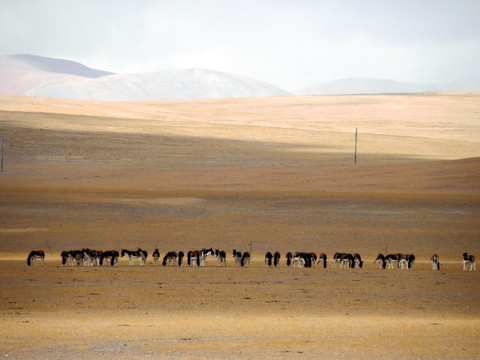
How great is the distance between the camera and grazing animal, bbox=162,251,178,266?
24875 mm

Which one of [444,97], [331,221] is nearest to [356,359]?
[331,221]

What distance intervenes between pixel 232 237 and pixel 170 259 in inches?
251

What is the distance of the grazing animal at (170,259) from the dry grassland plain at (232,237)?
569 mm

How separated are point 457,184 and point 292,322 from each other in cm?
3212

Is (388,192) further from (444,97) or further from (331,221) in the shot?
(444,97)

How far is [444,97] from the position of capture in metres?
132

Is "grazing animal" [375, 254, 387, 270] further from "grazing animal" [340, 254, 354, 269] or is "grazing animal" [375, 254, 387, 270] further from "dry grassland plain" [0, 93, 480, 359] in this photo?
"grazing animal" [340, 254, 354, 269]

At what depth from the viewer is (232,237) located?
3166 centimetres

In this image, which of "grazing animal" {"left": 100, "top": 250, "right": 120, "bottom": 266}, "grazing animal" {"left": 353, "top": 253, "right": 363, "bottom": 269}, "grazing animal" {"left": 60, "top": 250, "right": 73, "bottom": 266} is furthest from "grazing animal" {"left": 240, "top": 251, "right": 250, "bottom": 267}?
"grazing animal" {"left": 60, "top": 250, "right": 73, "bottom": 266}

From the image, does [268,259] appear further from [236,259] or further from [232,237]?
[232,237]

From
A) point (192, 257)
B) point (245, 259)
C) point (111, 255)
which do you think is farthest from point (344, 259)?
point (111, 255)

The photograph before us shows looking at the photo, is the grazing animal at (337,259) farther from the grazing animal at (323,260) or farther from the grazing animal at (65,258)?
the grazing animal at (65,258)

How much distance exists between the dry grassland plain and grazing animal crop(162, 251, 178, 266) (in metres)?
0.57

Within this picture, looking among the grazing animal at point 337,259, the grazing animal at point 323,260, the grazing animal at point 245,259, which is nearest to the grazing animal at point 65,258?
the grazing animal at point 245,259
